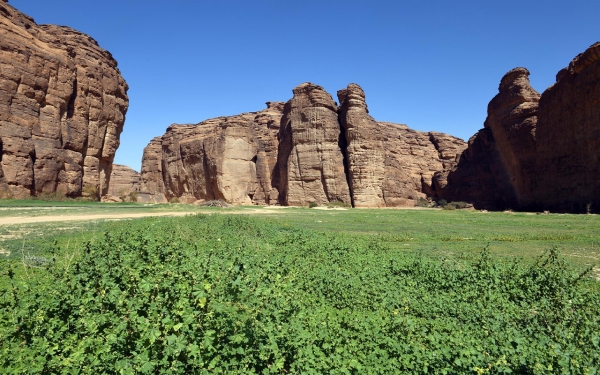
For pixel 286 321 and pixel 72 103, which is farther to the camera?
pixel 72 103

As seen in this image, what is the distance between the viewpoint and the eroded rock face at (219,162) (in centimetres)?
7662

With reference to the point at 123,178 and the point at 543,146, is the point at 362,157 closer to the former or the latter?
the point at 543,146

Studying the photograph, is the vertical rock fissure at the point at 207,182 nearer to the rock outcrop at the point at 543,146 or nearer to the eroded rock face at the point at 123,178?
the eroded rock face at the point at 123,178

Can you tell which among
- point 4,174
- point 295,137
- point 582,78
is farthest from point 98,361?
point 295,137

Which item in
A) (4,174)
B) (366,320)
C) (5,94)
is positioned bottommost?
(366,320)

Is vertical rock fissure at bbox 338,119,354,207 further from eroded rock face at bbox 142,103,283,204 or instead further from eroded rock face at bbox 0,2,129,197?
eroded rock face at bbox 0,2,129,197

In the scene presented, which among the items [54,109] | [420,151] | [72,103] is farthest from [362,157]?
[54,109]

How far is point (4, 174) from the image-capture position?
39406 millimetres

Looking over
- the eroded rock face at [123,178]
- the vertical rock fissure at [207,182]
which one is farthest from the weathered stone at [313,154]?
the eroded rock face at [123,178]

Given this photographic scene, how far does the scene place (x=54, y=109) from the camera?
46.9 meters

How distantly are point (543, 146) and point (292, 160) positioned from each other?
41.1 meters

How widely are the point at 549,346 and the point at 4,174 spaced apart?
163 feet

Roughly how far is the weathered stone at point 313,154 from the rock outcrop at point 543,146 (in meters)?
28.6

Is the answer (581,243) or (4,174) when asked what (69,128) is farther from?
(581,243)
